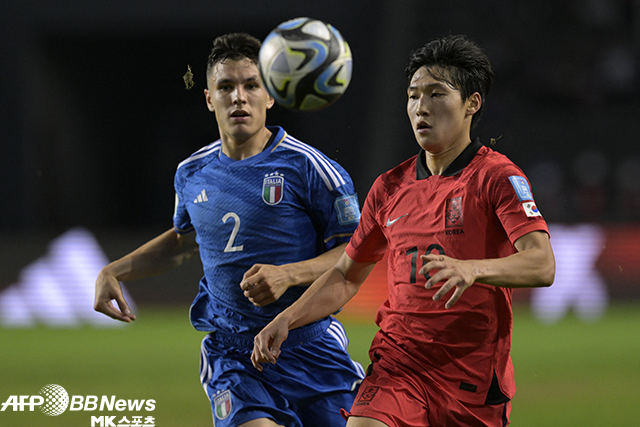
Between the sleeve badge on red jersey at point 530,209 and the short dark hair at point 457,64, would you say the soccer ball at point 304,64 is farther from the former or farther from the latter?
the sleeve badge on red jersey at point 530,209

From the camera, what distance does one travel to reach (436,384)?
9.09 ft

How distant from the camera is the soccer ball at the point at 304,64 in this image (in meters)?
3.12

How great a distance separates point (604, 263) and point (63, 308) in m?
7.09

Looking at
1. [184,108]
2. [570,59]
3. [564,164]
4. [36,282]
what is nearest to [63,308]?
[36,282]

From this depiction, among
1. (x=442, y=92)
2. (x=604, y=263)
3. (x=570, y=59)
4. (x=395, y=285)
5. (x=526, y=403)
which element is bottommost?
(x=526, y=403)

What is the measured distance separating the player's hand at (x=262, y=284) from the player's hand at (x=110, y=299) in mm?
816

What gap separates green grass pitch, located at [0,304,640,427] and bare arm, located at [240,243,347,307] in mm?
2635

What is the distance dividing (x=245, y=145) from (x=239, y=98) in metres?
0.26

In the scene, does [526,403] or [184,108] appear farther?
[184,108]

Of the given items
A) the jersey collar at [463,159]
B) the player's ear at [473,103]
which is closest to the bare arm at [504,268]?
the jersey collar at [463,159]

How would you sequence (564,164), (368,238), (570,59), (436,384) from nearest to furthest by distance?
(436,384) → (368,238) → (564,164) → (570,59)

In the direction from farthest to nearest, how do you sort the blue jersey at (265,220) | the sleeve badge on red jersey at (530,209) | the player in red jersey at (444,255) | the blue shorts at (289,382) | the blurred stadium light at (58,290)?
the blurred stadium light at (58,290)
the blue jersey at (265,220)
the blue shorts at (289,382)
the player in red jersey at (444,255)
the sleeve badge on red jersey at (530,209)

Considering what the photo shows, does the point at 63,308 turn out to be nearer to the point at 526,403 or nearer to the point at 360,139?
the point at 360,139

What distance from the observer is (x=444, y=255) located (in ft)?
8.65
